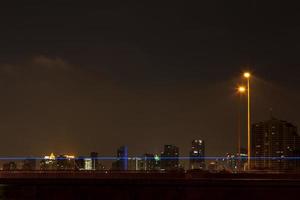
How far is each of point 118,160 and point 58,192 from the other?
35.7m

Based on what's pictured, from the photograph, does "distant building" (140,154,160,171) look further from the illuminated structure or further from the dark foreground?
the dark foreground

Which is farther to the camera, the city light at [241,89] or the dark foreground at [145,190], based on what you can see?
the city light at [241,89]

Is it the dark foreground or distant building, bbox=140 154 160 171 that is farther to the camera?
distant building, bbox=140 154 160 171

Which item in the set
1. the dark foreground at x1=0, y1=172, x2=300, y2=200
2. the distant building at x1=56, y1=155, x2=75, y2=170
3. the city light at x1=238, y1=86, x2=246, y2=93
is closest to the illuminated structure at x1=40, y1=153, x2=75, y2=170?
the distant building at x1=56, y1=155, x2=75, y2=170

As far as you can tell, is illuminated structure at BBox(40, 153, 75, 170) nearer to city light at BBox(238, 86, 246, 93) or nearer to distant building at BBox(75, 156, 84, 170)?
distant building at BBox(75, 156, 84, 170)

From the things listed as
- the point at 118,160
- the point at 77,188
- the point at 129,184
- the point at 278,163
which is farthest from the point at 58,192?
the point at 278,163

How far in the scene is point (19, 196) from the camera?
30.6 meters

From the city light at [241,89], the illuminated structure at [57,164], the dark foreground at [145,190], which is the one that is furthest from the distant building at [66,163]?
the dark foreground at [145,190]

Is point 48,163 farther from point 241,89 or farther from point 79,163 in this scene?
point 241,89

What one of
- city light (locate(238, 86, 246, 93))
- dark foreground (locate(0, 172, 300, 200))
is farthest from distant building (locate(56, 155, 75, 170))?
dark foreground (locate(0, 172, 300, 200))

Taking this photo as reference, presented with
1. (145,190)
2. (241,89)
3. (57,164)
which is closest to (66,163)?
(57,164)

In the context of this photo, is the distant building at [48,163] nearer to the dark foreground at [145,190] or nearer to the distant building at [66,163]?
the distant building at [66,163]

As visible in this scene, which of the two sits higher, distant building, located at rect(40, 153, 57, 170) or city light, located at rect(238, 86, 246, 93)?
city light, located at rect(238, 86, 246, 93)

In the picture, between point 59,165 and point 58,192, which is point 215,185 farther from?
point 59,165
